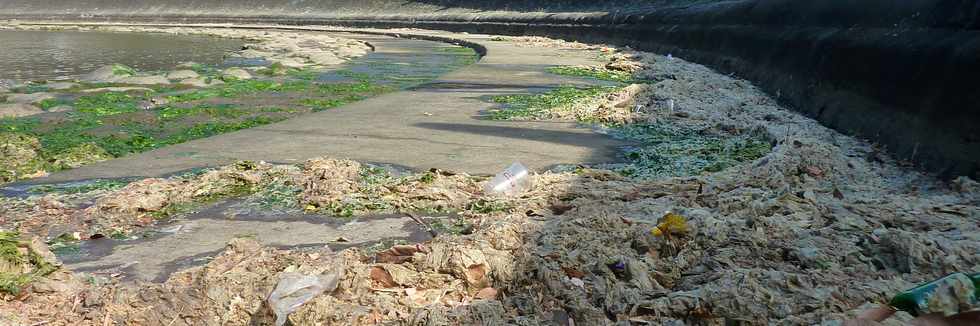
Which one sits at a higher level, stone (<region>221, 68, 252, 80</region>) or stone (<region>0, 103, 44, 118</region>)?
stone (<region>0, 103, 44, 118</region>)

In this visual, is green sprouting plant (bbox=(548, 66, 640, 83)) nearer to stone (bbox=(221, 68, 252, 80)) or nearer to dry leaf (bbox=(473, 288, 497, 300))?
stone (bbox=(221, 68, 252, 80))

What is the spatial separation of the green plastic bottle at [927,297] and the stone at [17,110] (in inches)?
265

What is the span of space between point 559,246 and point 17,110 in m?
5.83

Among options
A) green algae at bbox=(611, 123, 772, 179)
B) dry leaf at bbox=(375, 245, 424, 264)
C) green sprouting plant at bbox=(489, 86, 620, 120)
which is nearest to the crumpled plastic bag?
dry leaf at bbox=(375, 245, 424, 264)

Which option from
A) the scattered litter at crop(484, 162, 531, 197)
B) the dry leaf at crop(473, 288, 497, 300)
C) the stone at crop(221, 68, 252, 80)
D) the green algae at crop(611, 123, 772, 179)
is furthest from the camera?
the stone at crop(221, 68, 252, 80)

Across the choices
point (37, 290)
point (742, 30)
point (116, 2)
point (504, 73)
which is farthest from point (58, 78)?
point (116, 2)

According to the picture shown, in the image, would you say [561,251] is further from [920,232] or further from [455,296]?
[920,232]

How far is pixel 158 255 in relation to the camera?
2947 mm

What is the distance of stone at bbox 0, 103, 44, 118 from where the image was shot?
22.0ft

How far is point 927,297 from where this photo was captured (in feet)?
6.29

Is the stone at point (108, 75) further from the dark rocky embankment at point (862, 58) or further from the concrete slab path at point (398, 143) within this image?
the dark rocky embankment at point (862, 58)

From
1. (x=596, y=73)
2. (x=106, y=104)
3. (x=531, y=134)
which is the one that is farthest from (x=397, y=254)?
(x=596, y=73)

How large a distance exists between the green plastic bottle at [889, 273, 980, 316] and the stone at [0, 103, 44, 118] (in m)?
6.73

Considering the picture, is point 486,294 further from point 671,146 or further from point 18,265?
point 671,146
